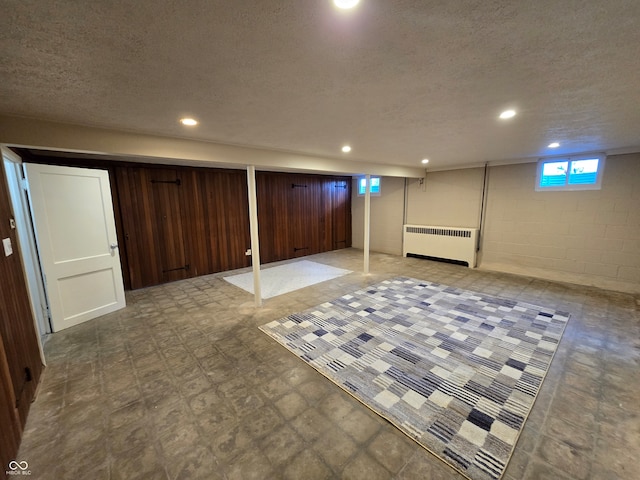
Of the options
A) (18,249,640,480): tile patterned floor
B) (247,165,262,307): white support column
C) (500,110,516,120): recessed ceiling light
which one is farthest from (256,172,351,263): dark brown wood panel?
(500,110,516,120): recessed ceiling light

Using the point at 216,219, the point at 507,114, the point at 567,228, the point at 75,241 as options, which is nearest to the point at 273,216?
the point at 216,219

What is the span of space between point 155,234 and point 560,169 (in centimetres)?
722

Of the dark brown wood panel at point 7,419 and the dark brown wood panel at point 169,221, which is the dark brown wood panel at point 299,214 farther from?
the dark brown wood panel at point 7,419

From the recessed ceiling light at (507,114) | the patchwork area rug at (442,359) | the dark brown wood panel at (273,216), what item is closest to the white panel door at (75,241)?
the patchwork area rug at (442,359)

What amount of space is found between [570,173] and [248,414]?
591 cm

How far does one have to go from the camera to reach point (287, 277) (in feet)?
16.2

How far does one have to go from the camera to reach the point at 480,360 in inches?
91.9

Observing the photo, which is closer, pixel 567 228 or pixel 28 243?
pixel 28 243

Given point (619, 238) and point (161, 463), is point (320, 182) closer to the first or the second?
point (619, 238)

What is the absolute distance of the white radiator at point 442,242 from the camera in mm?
5391

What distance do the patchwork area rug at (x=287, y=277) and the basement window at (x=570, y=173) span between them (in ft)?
12.9

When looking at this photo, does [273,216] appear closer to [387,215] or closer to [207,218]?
[207,218]

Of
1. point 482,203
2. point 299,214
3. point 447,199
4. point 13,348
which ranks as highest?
point 447,199

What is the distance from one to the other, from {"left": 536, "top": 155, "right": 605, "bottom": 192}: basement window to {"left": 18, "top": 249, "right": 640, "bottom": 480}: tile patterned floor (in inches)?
88.2
